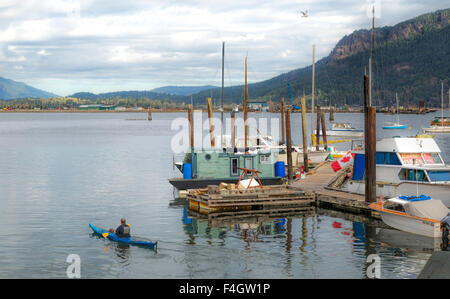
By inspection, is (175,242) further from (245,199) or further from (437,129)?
(437,129)

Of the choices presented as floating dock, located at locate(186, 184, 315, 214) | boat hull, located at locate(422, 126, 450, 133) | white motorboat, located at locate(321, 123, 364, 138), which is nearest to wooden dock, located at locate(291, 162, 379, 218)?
floating dock, located at locate(186, 184, 315, 214)

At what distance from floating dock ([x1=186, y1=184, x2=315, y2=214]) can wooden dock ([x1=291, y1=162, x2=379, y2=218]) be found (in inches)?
37.7

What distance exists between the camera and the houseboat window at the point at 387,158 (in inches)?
1310

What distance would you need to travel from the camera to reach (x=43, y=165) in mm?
66562

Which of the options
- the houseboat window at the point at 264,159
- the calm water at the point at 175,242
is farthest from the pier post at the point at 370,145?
the houseboat window at the point at 264,159

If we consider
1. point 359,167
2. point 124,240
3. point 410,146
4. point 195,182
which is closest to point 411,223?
point 410,146

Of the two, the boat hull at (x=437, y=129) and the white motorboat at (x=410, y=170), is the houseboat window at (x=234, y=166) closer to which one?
the white motorboat at (x=410, y=170)

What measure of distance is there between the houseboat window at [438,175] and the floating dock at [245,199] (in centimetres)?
758

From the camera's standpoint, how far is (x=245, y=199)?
34250 mm

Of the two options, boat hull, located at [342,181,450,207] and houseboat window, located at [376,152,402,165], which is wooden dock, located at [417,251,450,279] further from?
houseboat window, located at [376,152,402,165]

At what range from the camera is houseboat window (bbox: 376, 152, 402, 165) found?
33281mm
